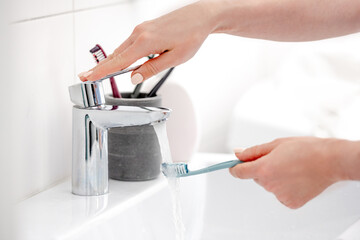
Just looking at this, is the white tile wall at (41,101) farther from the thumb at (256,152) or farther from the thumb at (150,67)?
the thumb at (256,152)

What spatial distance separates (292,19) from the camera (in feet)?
2.53

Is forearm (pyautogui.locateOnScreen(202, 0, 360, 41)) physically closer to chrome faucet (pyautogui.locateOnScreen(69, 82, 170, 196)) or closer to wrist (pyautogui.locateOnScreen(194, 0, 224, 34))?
wrist (pyautogui.locateOnScreen(194, 0, 224, 34))

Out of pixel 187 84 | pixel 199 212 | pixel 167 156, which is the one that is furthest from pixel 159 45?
pixel 187 84

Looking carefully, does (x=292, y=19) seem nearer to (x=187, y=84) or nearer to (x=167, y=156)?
(x=167, y=156)

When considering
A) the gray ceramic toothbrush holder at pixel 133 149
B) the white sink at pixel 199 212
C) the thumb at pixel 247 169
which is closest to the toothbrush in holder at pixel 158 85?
the gray ceramic toothbrush holder at pixel 133 149

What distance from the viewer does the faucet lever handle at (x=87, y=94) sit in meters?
0.67

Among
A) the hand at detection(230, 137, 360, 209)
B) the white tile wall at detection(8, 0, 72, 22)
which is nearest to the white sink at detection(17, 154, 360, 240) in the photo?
the hand at detection(230, 137, 360, 209)

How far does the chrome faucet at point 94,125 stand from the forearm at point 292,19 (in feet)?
0.50

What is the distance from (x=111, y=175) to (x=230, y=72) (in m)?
0.63

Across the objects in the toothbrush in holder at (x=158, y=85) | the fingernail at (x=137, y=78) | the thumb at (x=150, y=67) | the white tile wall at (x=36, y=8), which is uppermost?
the white tile wall at (x=36, y=8)

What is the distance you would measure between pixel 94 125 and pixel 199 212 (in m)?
0.22

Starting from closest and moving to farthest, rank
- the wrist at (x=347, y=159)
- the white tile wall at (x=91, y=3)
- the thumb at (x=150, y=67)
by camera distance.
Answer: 1. the wrist at (x=347, y=159)
2. the thumb at (x=150, y=67)
3. the white tile wall at (x=91, y=3)

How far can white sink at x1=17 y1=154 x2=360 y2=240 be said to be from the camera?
69 cm

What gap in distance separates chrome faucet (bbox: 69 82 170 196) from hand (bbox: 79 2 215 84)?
0.03 metres
